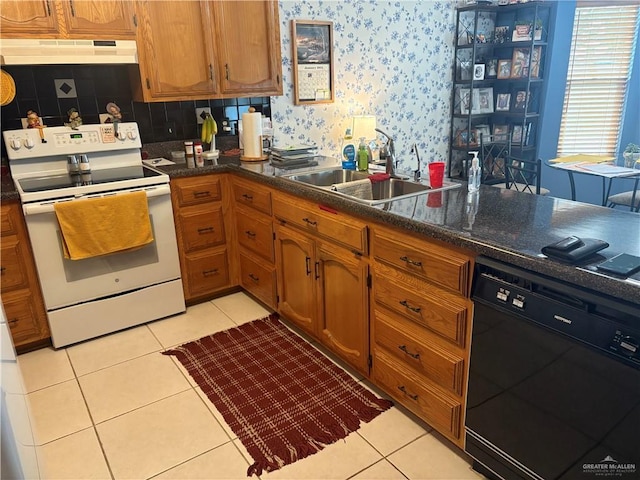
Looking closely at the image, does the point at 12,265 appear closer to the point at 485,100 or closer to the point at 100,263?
the point at 100,263

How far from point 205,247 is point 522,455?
2.21 meters

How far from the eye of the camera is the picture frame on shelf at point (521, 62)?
185 inches

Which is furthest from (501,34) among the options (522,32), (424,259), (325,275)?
(424,259)

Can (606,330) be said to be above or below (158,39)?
below

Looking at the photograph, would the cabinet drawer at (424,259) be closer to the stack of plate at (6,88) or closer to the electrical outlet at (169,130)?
the electrical outlet at (169,130)

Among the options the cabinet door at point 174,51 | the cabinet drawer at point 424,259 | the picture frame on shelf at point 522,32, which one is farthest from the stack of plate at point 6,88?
the picture frame on shelf at point 522,32

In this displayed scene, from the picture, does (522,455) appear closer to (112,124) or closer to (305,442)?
(305,442)

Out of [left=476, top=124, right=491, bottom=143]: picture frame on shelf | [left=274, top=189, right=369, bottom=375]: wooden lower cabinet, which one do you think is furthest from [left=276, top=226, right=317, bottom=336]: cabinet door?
[left=476, top=124, right=491, bottom=143]: picture frame on shelf

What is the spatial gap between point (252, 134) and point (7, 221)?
4.82 feet

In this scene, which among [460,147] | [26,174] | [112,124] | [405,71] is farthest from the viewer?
[460,147]

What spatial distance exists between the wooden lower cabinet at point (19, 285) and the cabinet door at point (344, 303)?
1.55 metres

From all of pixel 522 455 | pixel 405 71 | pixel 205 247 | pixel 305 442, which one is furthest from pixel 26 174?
pixel 405 71

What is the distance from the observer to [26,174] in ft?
9.05

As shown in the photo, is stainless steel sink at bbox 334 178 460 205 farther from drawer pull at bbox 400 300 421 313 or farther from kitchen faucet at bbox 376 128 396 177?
drawer pull at bbox 400 300 421 313
